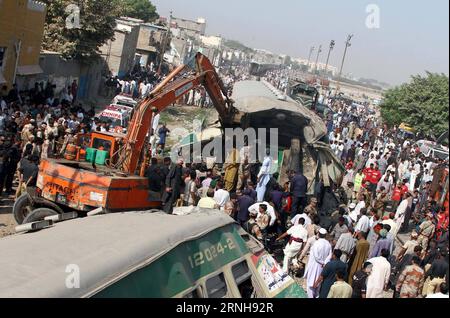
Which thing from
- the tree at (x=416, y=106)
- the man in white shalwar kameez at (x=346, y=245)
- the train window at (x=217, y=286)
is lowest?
the man in white shalwar kameez at (x=346, y=245)

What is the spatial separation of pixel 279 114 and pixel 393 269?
8.69m

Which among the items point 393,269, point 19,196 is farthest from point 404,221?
point 19,196

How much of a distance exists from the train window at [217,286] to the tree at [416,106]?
1383 centimetres

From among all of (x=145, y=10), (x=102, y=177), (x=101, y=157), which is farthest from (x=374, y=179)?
(x=145, y=10)

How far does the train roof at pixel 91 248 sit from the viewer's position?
462 cm

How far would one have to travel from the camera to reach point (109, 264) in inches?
192

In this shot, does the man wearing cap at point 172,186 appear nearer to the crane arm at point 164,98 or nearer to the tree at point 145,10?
the crane arm at point 164,98

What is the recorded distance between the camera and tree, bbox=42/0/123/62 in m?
32.8

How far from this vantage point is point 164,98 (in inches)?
575

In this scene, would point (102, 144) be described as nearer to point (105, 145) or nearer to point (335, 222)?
point (105, 145)

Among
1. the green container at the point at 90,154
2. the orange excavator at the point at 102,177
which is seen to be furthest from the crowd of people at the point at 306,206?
the green container at the point at 90,154

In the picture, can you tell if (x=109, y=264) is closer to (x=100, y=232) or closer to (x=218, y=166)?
(x=100, y=232)

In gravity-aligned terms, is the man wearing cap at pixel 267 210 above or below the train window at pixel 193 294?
below

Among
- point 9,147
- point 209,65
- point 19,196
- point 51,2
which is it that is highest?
point 51,2
